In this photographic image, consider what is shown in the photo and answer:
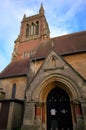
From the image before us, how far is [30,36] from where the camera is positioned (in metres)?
32.1

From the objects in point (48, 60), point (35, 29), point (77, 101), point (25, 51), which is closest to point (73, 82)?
point (77, 101)

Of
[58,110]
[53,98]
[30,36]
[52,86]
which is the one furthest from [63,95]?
[30,36]

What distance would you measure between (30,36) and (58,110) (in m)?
24.0

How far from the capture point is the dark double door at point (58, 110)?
10.8m

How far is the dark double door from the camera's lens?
1075 cm

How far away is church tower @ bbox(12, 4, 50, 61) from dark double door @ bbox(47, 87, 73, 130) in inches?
663

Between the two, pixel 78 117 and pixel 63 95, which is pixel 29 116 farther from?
pixel 78 117

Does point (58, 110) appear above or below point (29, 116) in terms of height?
above

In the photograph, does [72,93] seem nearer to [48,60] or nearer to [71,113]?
[71,113]

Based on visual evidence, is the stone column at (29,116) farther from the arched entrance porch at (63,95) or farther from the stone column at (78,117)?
the stone column at (78,117)

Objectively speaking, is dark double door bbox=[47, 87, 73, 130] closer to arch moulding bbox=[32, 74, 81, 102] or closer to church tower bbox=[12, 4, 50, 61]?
arch moulding bbox=[32, 74, 81, 102]

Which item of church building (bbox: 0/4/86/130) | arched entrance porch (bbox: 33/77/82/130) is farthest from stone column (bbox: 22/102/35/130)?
arched entrance porch (bbox: 33/77/82/130)

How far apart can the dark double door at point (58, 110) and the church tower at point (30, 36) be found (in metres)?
16.8

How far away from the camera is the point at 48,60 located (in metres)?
12.4
